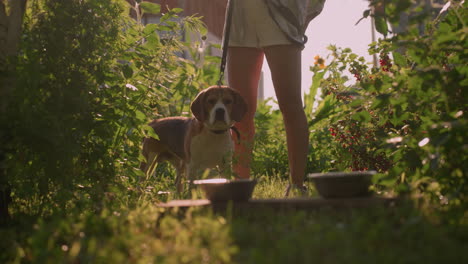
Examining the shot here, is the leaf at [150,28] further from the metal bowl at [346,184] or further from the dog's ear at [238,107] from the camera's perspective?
the metal bowl at [346,184]

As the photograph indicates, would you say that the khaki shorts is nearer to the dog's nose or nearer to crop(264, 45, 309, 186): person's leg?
crop(264, 45, 309, 186): person's leg

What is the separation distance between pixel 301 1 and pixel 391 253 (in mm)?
2847

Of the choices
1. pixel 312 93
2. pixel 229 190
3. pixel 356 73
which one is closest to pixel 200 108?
pixel 356 73

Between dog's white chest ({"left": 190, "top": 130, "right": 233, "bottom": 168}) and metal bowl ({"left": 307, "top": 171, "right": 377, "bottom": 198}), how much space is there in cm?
224

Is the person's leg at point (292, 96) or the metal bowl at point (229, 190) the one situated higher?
the person's leg at point (292, 96)

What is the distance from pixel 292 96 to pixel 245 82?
0.54 m

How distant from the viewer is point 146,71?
4.02 m

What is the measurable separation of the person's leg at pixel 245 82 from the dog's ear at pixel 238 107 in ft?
0.13

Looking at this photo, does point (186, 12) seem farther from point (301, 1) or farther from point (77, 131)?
point (77, 131)

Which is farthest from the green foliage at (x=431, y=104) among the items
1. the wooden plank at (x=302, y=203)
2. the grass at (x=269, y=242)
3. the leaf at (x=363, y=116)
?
the grass at (x=269, y=242)

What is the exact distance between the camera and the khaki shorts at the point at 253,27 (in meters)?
3.92

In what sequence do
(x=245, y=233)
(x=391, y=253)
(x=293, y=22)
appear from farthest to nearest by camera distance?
1. (x=293, y=22)
2. (x=245, y=233)
3. (x=391, y=253)

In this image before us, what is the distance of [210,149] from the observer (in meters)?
4.71

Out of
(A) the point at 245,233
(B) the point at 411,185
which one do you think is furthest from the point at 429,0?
(A) the point at 245,233
